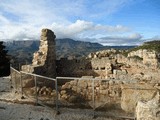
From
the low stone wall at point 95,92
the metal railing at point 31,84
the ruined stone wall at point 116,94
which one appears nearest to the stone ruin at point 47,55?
the metal railing at point 31,84

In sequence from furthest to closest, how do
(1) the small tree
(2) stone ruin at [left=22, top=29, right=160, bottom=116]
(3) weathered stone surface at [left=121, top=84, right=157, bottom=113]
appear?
(1) the small tree < (2) stone ruin at [left=22, top=29, right=160, bottom=116] < (3) weathered stone surface at [left=121, top=84, right=157, bottom=113]

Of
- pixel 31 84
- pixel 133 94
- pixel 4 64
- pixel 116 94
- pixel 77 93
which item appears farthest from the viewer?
pixel 4 64

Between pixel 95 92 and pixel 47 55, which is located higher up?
pixel 47 55

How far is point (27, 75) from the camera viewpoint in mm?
14992

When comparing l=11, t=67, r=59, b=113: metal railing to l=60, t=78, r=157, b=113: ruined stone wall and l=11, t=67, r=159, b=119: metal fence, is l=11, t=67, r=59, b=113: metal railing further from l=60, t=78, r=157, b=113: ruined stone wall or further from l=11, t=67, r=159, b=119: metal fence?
l=60, t=78, r=157, b=113: ruined stone wall

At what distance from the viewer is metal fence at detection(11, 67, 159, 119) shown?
38.6 ft

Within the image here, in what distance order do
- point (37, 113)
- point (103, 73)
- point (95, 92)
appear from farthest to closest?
1. point (103, 73)
2. point (95, 92)
3. point (37, 113)

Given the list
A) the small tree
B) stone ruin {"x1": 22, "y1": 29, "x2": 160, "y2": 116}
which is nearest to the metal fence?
stone ruin {"x1": 22, "y1": 29, "x2": 160, "y2": 116}

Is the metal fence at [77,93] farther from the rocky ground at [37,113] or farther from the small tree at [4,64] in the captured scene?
the small tree at [4,64]

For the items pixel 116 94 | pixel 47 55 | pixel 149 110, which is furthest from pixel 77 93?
pixel 149 110

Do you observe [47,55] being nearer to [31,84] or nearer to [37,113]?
[31,84]

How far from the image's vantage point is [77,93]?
15.0m

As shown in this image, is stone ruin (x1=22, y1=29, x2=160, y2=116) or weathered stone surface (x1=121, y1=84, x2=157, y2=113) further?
stone ruin (x1=22, y1=29, x2=160, y2=116)

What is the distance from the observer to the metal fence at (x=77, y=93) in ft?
38.6
